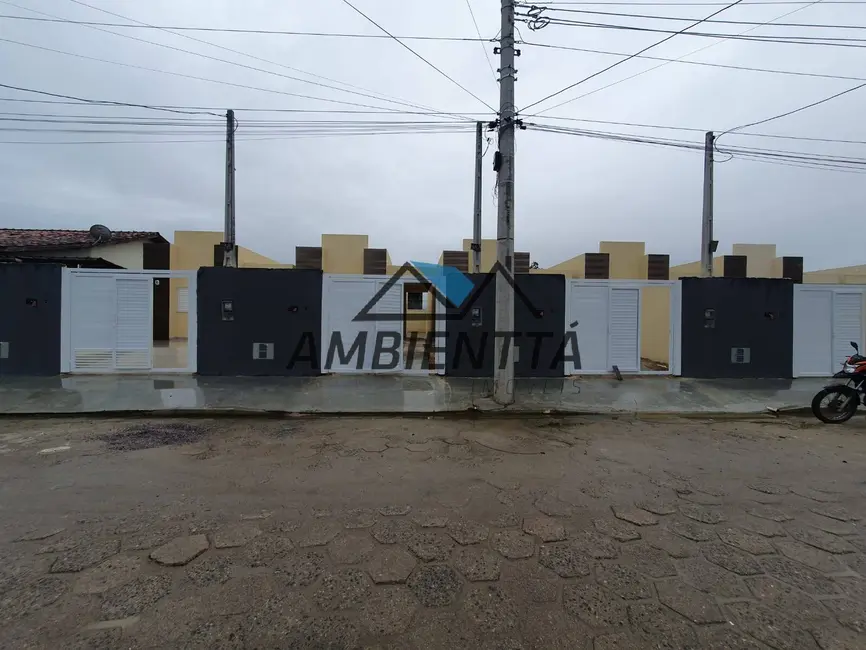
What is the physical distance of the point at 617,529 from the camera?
117 inches

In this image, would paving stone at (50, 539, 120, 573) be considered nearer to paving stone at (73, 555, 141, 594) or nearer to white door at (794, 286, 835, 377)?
paving stone at (73, 555, 141, 594)

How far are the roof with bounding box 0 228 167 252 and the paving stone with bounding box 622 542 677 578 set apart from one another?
18.3m

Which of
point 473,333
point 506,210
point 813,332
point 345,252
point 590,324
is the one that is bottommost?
point 473,333

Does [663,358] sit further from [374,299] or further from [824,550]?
[824,550]

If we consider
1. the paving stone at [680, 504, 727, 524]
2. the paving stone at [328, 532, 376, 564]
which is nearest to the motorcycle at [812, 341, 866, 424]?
the paving stone at [680, 504, 727, 524]

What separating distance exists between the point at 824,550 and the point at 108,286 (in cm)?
1141

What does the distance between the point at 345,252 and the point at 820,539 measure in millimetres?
17592

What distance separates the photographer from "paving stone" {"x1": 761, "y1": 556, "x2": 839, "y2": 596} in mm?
2334

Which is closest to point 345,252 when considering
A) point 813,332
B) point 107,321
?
point 107,321

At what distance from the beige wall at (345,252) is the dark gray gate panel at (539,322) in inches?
425

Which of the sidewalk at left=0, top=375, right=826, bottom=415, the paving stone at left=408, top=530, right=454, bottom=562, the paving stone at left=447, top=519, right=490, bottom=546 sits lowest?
the paving stone at left=408, top=530, right=454, bottom=562

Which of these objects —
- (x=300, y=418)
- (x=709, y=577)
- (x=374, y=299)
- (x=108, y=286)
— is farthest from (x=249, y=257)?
(x=709, y=577)

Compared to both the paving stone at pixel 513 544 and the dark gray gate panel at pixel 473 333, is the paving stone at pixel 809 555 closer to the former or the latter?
the paving stone at pixel 513 544

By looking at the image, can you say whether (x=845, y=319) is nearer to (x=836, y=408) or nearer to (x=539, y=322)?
(x=836, y=408)
